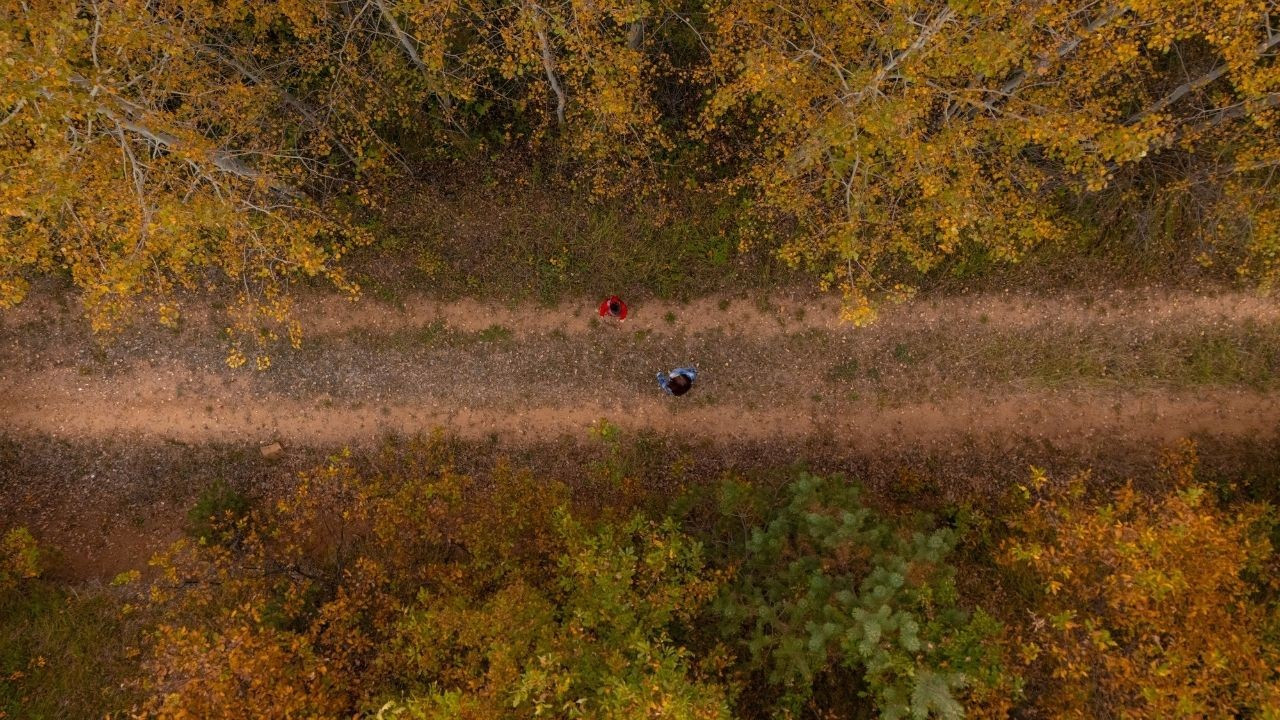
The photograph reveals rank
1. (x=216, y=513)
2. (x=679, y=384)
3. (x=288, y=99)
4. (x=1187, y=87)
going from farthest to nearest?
(x=679, y=384)
(x=216, y=513)
(x=288, y=99)
(x=1187, y=87)

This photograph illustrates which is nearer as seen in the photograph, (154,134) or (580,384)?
(154,134)

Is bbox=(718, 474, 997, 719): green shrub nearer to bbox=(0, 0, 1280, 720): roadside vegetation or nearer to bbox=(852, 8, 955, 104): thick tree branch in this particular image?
bbox=(0, 0, 1280, 720): roadside vegetation

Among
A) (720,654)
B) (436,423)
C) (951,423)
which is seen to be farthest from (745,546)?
(436,423)

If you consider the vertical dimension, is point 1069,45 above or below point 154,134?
above

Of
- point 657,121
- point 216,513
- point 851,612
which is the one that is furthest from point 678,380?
point 216,513

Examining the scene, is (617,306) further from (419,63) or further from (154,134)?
(154,134)

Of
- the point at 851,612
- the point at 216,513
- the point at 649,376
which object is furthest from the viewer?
the point at 649,376

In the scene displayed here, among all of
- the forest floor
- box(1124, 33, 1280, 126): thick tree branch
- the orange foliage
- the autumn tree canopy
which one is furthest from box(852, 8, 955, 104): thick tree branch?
the orange foliage
